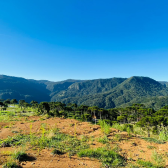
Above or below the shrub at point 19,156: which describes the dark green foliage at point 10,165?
above

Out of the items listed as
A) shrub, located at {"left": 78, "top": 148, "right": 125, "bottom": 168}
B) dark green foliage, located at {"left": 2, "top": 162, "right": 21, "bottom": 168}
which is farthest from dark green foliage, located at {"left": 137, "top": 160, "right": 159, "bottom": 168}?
dark green foliage, located at {"left": 2, "top": 162, "right": 21, "bottom": 168}

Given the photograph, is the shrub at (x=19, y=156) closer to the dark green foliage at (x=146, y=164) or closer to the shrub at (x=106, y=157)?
the shrub at (x=106, y=157)

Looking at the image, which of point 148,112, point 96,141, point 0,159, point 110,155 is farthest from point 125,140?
point 148,112

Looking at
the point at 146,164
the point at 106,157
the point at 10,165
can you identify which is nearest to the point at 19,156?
the point at 10,165

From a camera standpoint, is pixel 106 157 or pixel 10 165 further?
pixel 106 157

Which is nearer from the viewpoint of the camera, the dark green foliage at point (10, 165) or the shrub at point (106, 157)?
the dark green foliage at point (10, 165)

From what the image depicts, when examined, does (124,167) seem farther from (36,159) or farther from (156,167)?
(36,159)

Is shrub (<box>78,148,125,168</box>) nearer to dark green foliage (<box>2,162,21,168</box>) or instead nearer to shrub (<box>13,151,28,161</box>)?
shrub (<box>13,151,28,161</box>)

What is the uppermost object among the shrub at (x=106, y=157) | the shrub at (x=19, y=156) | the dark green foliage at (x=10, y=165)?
the dark green foliage at (x=10, y=165)

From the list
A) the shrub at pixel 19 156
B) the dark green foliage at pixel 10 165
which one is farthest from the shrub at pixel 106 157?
the dark green foliage at pixel 10 165

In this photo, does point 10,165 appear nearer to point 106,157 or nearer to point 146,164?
point 106,157

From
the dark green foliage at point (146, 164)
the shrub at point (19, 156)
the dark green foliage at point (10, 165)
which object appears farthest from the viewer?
the shrub at point (19, 156)

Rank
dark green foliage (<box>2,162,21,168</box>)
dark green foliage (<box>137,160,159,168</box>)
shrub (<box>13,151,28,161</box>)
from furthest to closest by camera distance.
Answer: shrub (<box>13,151,28,161</box>), dark green foliage (<box>137,160,159,168</box>), dark green foliage (<box>2,162,21,168</box>)

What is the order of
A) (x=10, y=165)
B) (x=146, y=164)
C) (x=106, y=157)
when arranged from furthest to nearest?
(x=106, y=157), (x=146, y=164), (x=10, y=165)
